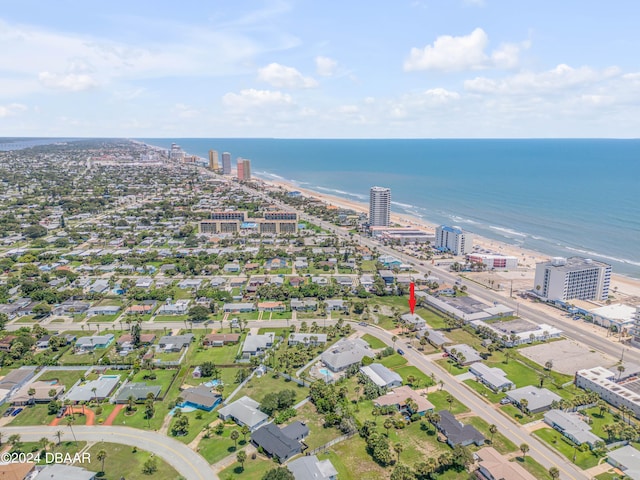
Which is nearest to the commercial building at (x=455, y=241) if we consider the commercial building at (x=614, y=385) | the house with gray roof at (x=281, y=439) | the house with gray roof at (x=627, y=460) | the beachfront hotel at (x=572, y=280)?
the beachfront hotel at (x=572, y=280)

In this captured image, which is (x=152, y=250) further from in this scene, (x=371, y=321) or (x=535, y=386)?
(x=535, y=386)

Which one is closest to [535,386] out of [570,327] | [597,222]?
[570,327]

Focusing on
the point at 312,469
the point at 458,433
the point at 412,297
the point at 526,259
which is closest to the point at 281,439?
the point at 312,469

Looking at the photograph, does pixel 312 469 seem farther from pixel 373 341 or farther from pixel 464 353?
pixel 464 353

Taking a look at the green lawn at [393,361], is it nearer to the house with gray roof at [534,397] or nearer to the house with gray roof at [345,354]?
the house with gray roof at [345,354]

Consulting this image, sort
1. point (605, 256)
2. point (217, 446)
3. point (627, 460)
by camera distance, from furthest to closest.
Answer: point (605, 256) < point (217, 446) < point (627, 460)

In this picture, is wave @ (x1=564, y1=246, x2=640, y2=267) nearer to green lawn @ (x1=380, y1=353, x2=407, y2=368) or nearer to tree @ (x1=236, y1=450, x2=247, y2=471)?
green lawn @ (x1=380, y1=353, x2=407, y2=368)

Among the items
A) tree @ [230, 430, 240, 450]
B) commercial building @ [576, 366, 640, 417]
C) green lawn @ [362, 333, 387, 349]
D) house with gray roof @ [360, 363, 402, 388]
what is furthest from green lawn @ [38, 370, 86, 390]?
commercial building @ [576, 366, 640, 417]
